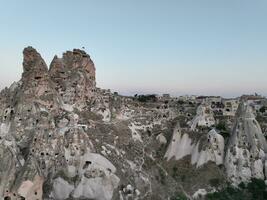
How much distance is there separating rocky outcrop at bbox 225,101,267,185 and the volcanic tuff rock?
129 mm

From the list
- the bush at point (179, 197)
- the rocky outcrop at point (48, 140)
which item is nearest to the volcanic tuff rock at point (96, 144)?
the rocky outcrop at point (48, 140)

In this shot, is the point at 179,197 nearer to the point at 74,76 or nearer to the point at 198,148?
the point at 198,148

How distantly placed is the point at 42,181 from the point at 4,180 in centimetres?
416

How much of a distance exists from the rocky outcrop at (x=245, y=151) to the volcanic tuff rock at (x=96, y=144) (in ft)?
0.42

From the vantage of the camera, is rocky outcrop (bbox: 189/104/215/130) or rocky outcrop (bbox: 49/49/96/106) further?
rocky outcrop (bbox: 49/49/96/106)

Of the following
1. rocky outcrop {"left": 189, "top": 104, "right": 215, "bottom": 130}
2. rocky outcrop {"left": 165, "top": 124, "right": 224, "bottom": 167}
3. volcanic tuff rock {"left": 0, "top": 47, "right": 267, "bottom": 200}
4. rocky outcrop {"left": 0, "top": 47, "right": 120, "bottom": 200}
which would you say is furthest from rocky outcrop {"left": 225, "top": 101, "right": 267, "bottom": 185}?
rocky outcrop {"left": 0, "top": 47, "right": 120, "bottom": 200}

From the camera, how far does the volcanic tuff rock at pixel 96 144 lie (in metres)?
46.8

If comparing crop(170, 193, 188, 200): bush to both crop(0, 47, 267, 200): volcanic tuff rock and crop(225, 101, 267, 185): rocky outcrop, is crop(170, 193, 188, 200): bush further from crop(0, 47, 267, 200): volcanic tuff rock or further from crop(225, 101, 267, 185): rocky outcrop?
crop(225, 101, 267, 185): rocky outcrop

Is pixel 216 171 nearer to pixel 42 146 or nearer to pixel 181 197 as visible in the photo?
pixel 181 197

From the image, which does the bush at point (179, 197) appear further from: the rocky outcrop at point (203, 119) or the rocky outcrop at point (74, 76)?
the rocky outcrop at point (74, 76)

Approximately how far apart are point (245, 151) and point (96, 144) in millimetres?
19897

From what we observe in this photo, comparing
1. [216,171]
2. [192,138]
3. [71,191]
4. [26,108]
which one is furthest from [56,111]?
[216,171]

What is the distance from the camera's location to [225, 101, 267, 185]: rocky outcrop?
170 ft

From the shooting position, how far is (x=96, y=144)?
53.2 m
